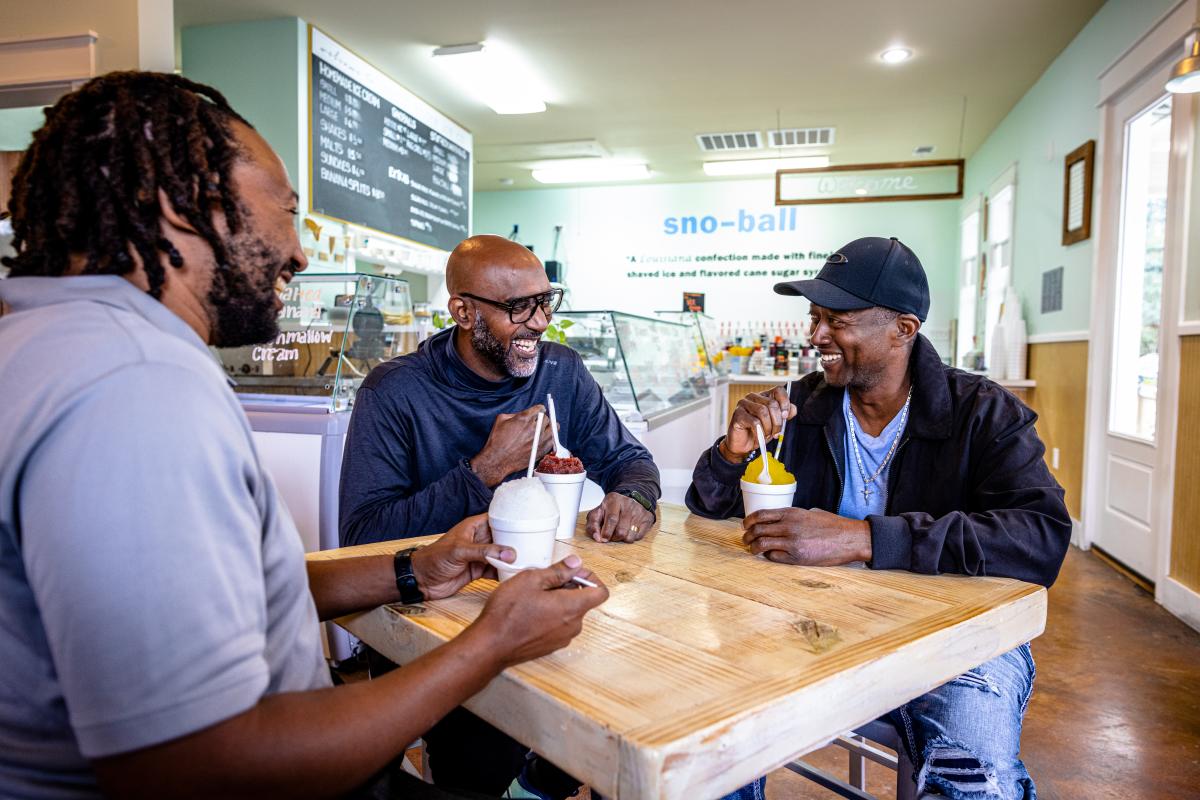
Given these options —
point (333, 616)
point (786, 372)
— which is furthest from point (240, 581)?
point (786, 372)

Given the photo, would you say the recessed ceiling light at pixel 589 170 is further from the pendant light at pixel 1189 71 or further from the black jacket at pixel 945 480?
the black jacket at pixel 945 480

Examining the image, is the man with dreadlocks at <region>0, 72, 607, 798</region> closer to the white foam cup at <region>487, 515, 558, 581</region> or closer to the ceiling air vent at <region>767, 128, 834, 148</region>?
the white foam cup at <region>487, 515, 558, 581</region>

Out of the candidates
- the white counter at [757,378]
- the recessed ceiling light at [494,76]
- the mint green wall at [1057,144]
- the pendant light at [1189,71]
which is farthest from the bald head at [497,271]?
the white counter at [757,378]

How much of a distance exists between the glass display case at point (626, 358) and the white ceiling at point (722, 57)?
203 cm

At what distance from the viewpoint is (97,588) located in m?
0.60

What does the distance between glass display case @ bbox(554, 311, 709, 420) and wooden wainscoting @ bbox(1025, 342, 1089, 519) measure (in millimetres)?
2566

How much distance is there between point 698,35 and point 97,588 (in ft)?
17.0

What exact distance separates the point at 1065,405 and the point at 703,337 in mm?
2509

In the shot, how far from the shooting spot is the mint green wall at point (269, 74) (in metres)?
4.82

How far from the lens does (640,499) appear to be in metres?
1.71

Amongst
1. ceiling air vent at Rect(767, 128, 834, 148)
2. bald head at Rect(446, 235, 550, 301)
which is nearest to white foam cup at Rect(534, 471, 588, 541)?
bald head at Rect(446, 235, 550, 301)

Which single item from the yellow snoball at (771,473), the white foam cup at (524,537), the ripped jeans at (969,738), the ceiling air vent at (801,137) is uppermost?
the ceiling air vent at (801,137)

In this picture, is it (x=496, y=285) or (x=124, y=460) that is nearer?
(x=124, y=460)

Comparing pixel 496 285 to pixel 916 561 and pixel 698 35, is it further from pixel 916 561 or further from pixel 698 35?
pixel 698 35
